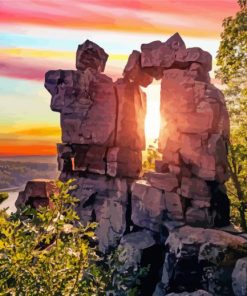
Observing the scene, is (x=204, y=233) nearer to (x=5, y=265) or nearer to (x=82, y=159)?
(x=82, y=159)

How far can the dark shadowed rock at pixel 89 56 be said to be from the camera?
26.1m

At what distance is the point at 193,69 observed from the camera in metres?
21.8

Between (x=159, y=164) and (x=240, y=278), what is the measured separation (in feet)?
25.2

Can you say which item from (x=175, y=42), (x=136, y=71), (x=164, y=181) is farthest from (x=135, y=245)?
(x=175, y=42)

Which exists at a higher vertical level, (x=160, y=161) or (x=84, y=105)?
(x=84, y=105)

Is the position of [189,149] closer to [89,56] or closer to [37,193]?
[89,56]

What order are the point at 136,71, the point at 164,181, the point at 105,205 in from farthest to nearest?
the point at 105,205 → the point at 136,71 → the point at 164,181

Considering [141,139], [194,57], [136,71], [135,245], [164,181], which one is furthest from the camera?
[141,139]

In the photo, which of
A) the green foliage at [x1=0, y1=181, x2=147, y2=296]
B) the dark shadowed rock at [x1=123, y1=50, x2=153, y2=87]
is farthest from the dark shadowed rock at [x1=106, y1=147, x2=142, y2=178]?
the green foliage at [x1=0, y1=181, x2=147, y2=296]

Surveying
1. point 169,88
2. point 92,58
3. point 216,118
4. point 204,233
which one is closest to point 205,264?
point 204,233

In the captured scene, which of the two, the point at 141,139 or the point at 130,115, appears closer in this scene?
the point at 130,115

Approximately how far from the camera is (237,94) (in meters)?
31.5

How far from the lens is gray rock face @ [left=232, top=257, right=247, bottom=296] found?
647 inches

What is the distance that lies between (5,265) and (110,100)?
16.9 meters
